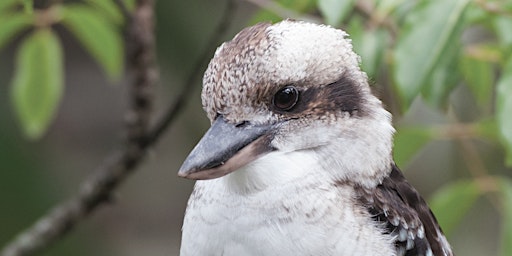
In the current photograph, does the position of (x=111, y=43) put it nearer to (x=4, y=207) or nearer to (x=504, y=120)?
(x=504, y=120)

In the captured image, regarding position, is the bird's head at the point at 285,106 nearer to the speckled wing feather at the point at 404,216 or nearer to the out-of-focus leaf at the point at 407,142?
the speckled wing feather at the point at 404,216

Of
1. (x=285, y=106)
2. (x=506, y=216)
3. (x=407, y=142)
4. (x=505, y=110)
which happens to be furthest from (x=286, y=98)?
(x=506, y=216)

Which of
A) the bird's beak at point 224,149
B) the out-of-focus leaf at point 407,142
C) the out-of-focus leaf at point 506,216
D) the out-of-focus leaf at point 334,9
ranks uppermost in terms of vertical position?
the out-of-focus leaf at point 334,9

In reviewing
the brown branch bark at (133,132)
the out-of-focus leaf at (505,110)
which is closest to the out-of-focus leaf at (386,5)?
the out-of-focus leaf at (505,110)

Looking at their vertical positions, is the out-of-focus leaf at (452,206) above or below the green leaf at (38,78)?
below

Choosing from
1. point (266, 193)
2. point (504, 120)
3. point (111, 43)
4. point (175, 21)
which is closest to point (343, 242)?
point (266, 193)

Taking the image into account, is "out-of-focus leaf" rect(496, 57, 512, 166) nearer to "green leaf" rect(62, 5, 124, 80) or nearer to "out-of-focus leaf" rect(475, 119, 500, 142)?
"out-of-focus leaf" rect(475, 119, 500, 142)
